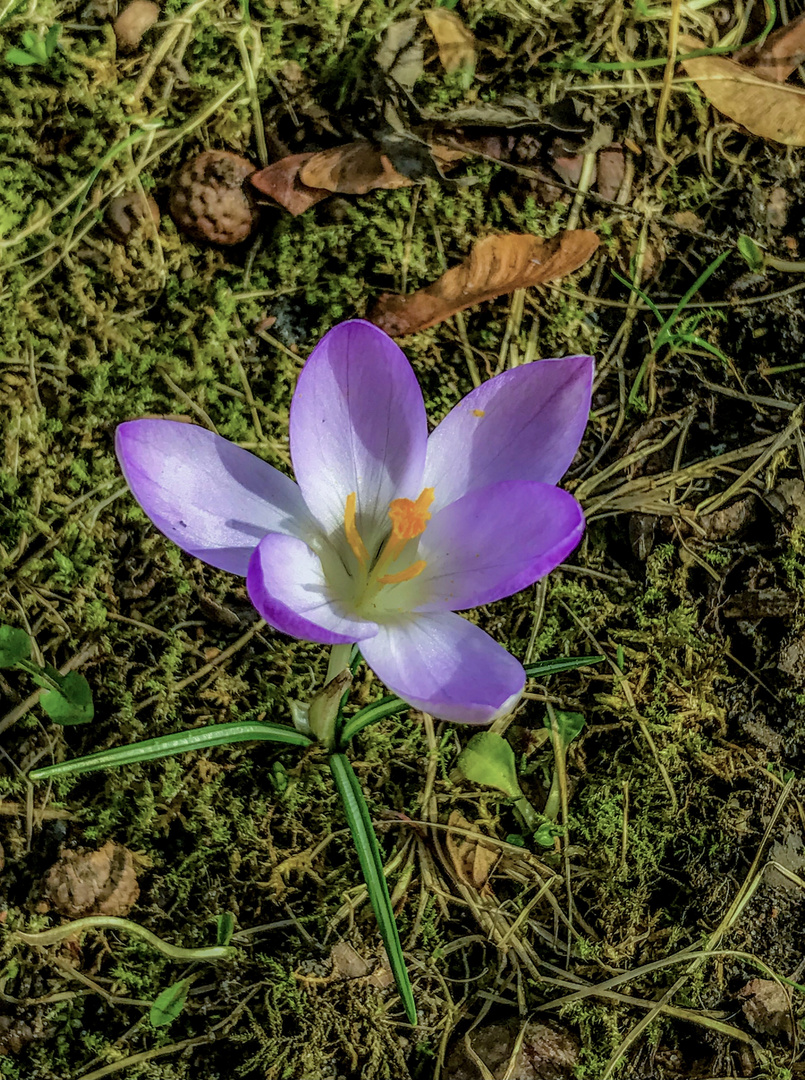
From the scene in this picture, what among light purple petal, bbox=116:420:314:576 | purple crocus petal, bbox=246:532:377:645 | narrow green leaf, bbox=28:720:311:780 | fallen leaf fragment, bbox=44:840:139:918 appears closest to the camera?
purple crocus petal, bbox=246:532:377:645

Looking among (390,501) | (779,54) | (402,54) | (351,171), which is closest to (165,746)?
(390,501)

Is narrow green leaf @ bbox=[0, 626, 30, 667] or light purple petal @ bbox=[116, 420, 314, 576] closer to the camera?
light purple petal @ bbox=[116, 420, 314, 576]

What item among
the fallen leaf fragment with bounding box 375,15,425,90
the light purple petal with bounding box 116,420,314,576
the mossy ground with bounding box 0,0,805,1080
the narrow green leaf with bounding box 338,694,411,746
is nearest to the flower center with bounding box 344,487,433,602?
the light purple petal with bounding box 116,420,314,576

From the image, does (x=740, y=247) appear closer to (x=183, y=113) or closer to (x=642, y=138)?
(x=642, y=138)

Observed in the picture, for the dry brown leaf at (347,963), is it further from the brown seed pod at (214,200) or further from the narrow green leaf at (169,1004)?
the brown seed pod at (214,200)

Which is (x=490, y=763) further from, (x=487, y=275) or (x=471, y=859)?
(x=487, y=275)

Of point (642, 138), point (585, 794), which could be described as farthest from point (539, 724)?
point (642, 138)

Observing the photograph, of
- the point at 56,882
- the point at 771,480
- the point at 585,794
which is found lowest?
the point at 585,794

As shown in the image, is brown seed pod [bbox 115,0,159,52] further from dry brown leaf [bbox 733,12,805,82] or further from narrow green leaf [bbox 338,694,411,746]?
narrow green leaf [bbox 338,694,411,746]
